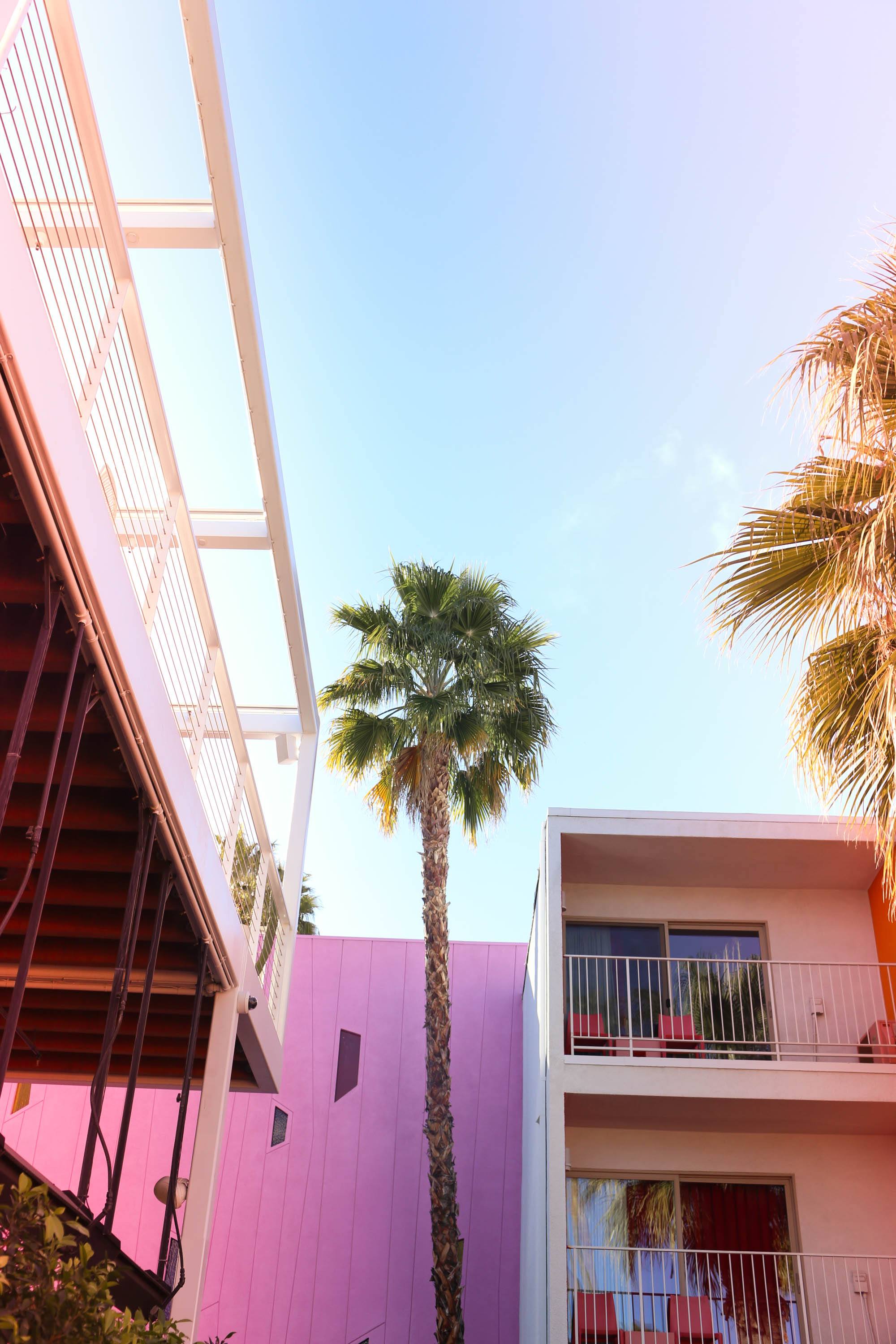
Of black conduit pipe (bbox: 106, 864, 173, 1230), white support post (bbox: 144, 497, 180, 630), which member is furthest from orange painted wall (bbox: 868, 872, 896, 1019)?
white support post (bbox: 144, 497, 180, 630)

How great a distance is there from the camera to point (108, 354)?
3.94 metres

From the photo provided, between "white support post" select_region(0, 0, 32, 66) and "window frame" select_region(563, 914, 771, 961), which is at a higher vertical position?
"window frame" select_region(563, 914, 771, 961)

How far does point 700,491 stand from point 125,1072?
24032mm

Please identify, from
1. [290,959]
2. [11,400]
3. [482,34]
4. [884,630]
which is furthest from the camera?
[482,34]

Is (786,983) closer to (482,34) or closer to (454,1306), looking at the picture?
(454,1306)

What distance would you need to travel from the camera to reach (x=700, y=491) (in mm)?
29859

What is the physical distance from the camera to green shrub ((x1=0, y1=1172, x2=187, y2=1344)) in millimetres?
2443

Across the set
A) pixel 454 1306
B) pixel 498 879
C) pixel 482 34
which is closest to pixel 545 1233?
pixel 454 1306

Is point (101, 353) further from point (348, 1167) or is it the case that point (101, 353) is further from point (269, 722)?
point (348, 1167)

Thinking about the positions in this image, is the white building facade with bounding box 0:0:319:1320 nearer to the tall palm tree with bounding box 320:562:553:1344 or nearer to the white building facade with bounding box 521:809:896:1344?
the white building facade with bounding box 521:809:896:1344

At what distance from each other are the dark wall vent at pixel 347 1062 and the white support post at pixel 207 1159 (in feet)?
24.7

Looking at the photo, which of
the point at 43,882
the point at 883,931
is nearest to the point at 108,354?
the point at 43,882

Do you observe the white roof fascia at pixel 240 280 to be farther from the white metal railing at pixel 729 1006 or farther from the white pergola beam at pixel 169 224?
the white metal railing at pixel 729 1006

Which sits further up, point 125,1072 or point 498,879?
point 498,879
